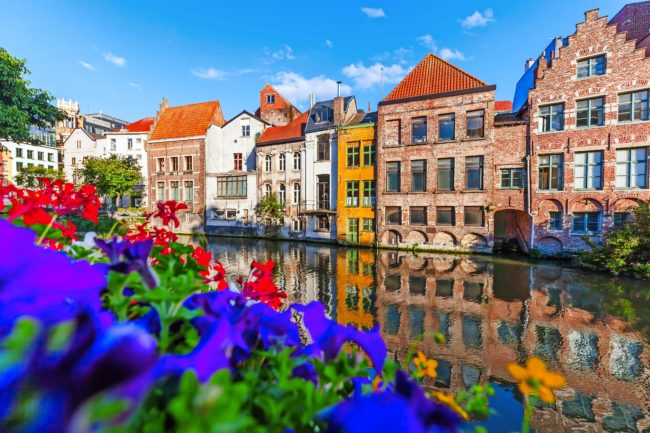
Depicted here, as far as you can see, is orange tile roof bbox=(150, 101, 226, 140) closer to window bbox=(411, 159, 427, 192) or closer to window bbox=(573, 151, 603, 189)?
window bbox=(411, 159, 427, 192)

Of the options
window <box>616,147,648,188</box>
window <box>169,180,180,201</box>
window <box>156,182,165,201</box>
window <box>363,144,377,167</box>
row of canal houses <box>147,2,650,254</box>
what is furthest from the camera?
window <box>156,182,165,201</box>

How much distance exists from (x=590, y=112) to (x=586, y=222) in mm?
5881

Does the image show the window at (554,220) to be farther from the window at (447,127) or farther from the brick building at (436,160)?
the window at (447,127)

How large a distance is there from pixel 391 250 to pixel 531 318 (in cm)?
1289

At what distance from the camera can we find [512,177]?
19000 mm

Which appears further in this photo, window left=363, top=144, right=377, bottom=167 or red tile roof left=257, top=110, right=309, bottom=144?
red tile roof left=257, top=110, right=309, bottom=144

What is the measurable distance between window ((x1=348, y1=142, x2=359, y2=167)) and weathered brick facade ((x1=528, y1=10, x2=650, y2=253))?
35.0ft

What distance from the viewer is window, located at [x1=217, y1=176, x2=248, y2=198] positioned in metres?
28.1

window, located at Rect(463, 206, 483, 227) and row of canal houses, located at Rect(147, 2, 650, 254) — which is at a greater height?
row of canal houses, located at Rect(147, 2, 650, 254)

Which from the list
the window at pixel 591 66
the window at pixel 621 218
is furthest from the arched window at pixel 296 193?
the window at pixel 621 218

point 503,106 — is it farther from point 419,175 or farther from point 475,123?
→ point 419,175

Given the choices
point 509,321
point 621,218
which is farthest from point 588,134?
point 509,321

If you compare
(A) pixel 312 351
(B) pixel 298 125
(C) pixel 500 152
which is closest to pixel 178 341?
(A) pixel 312 351

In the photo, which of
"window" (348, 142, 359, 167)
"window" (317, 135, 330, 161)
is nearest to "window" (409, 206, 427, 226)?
"window" (348, 142, 359, 167)
